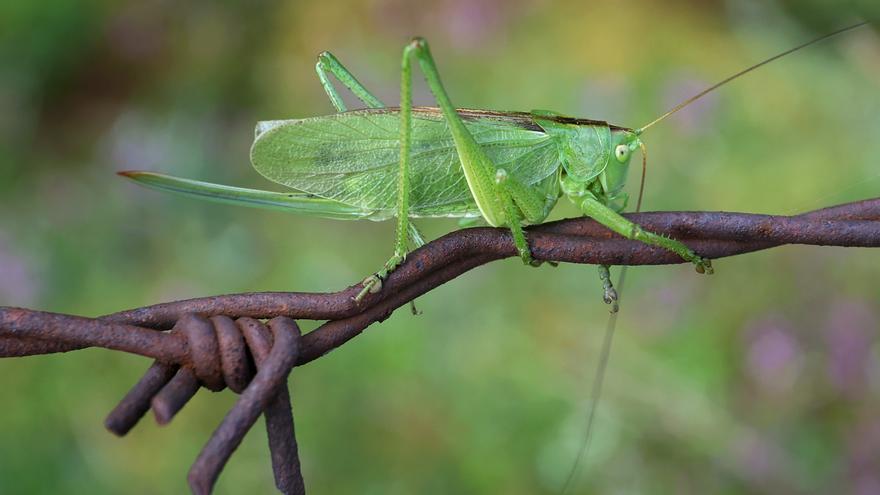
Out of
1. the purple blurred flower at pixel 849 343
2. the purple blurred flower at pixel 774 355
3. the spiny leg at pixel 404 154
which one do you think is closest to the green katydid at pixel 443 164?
the spiny leg at pixel 404 154

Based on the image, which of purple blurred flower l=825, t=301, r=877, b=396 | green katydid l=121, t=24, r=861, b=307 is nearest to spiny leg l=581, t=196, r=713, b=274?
green katydid l=121, t=24, r=861, b=307

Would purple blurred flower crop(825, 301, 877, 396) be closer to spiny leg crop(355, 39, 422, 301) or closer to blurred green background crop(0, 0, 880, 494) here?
blurred green background crop(0, 0, 880, 494)

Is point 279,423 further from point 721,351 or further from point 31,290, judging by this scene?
point 31,290

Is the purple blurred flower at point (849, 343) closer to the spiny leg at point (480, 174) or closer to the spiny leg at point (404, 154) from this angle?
the spiny leg at point (480, 174)

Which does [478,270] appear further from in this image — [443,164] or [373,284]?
[373,284]

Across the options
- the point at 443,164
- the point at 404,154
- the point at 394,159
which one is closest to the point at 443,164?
the point at 443,164

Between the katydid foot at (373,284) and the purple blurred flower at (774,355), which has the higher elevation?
the purple blurred flower at (774,355)
